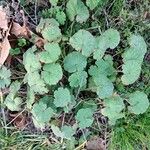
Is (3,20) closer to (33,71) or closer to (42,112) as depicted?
(33,71)

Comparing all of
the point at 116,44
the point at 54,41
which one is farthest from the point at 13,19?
the point at 116,44

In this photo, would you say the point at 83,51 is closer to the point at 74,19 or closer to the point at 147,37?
the point at 74,19

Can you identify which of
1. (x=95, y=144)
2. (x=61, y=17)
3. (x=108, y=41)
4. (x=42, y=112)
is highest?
(x=61, y=17)

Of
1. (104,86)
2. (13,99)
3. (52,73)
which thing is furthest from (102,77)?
(13,99)

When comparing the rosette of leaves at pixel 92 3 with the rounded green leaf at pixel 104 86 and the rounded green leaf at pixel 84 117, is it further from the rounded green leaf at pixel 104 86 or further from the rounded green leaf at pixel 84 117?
the rounded green leaf at pixel 84 117

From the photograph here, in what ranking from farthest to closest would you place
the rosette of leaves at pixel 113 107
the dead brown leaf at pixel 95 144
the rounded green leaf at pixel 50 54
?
the dead brown leaf at pixel 95 144
the rosette of leaves at pixel 113 107
the rounded green leaf at pixel 50 54

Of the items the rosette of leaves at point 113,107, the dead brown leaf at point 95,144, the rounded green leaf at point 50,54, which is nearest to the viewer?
the rounded green leaf at point 50,54

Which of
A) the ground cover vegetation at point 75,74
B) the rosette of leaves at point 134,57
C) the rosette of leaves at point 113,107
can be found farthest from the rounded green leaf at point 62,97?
the rosette of leaves at point 134,57
